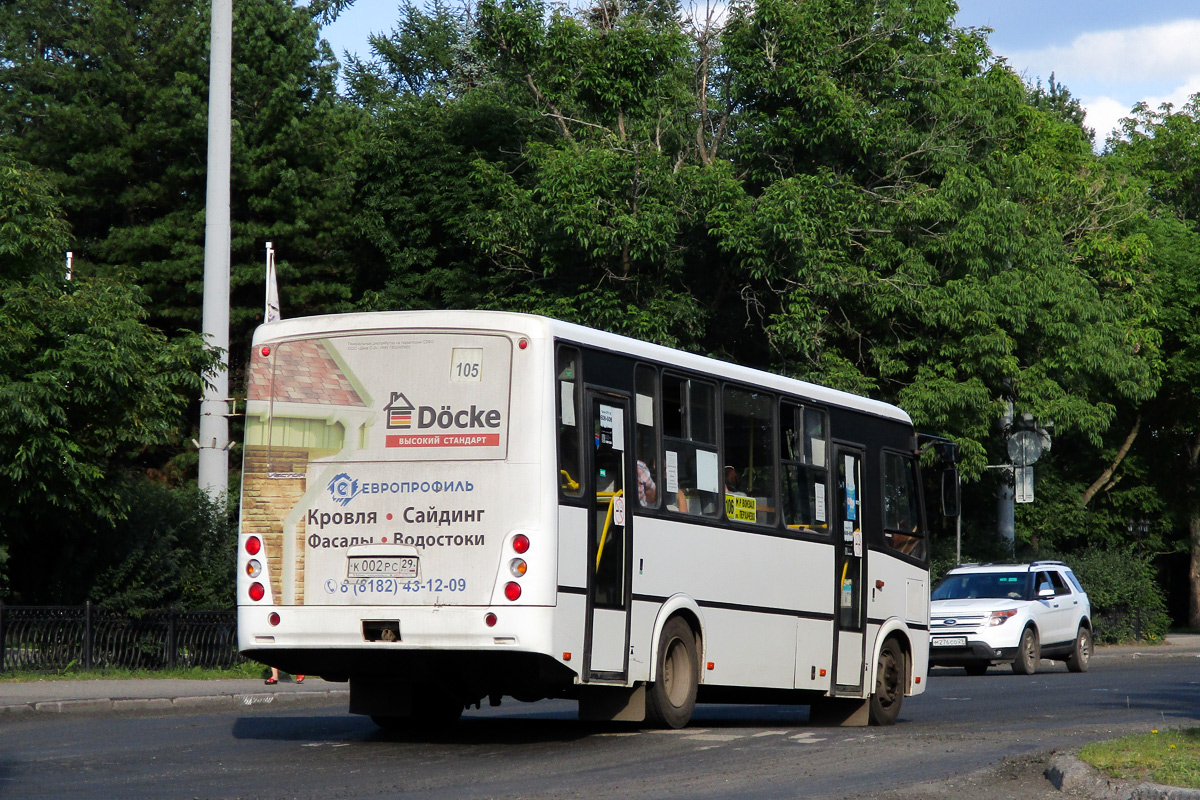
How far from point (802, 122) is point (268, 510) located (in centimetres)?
2026

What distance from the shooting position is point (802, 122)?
29875 millimetres

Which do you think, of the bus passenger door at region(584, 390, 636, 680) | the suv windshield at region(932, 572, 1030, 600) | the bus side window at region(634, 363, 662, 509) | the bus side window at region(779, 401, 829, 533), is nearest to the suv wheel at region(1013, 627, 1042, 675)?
the suv windshield at region(932, 572, 1030, 600)

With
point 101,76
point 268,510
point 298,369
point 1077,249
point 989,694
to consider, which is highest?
point 101,76

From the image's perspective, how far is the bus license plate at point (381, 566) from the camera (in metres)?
11.2

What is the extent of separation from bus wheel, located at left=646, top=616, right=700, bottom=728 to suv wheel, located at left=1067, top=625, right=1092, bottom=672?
16787 millimetres

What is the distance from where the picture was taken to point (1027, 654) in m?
26.2

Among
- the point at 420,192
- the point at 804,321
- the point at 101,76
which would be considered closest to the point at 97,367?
the point at 804,321

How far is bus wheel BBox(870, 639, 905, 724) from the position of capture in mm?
15234

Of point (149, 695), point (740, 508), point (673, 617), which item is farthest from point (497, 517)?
point (149, 695)

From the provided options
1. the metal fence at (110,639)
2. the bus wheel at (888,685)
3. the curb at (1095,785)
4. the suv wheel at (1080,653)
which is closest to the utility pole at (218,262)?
the metal fence at (110,639)

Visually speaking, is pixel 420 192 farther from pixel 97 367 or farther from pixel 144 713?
pixel 144 713

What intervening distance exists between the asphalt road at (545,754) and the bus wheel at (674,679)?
0.64 ft

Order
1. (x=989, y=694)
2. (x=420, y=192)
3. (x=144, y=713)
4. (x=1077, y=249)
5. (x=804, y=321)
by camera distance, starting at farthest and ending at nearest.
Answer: (x=420, y=192), (x=1077, y=249), (x=804, y=321), (x=989, y=694), (x=144, y=713)

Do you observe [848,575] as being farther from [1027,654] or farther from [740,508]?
[1027,654]
